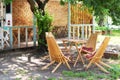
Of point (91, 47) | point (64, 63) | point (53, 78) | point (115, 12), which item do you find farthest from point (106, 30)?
point (53, 78)

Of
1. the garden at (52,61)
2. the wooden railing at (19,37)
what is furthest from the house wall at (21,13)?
the garden at (52,61)

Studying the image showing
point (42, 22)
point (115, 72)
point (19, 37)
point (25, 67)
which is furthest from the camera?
point (19, 37)

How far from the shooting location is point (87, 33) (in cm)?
1664

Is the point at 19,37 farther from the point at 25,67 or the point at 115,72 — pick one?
the point at 115,72

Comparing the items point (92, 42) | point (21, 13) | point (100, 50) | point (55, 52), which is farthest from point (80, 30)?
point (55, 52)

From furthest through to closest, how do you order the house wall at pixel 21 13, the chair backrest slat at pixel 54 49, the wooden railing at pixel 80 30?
the wooden railing at pixel 80 30, the house wall at pixel 21 13, the chair backrest slat at pixel 54 49

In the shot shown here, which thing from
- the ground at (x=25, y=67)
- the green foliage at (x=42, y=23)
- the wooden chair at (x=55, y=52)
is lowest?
the ground at (x=25, y=67)

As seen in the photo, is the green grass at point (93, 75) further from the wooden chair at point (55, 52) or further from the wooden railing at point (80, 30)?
the wooden railing at point (80, 30)

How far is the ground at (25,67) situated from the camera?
7.99 meters

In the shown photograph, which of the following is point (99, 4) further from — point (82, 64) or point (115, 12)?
point (115, 12)

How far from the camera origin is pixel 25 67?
922 centimetres

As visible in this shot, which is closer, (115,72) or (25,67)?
(115,72)

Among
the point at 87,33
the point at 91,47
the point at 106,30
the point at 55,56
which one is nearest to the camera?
the point at 55,56

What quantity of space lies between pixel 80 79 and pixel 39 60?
9.76ft
